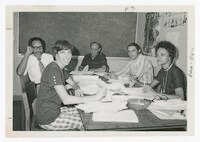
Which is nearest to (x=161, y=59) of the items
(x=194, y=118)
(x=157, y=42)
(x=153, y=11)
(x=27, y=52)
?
(x=157, y=42)

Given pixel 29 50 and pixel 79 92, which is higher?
pixel 29 50

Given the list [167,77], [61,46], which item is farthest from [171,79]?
[61,46]

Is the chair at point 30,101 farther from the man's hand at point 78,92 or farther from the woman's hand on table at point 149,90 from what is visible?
the woman's hand on table at point 149,90

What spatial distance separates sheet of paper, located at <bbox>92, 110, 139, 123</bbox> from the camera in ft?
4.61

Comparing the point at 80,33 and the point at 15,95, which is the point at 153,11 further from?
the point at 15,95

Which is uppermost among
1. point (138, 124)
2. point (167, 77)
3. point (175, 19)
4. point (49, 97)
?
point (175, 19)

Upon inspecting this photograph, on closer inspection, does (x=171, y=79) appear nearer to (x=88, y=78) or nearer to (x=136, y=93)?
(x=136, y=93)

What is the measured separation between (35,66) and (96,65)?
32cm

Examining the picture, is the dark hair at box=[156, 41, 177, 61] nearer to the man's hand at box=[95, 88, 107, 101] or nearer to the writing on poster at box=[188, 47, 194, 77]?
the writing on poster at box=[188, 47, 194, 77]

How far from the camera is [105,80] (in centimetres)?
155

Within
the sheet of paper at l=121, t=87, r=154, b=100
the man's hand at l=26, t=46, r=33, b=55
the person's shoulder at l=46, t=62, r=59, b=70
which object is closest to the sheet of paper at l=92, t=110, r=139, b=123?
the sheet of paper at l=121, t=87, r=154, b=100

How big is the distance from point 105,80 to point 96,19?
0.33m

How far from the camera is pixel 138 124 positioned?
1.37m

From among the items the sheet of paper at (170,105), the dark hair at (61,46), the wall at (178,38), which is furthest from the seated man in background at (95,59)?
the sheet of paper at (170,105)
